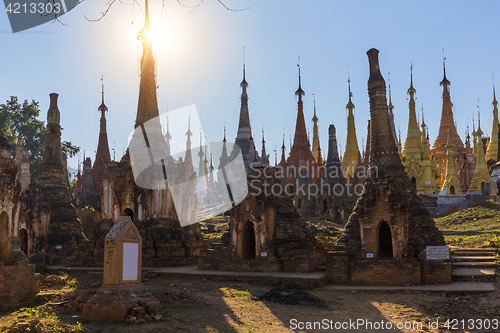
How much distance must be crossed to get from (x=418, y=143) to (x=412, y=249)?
78.5ft

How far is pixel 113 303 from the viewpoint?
9703mm

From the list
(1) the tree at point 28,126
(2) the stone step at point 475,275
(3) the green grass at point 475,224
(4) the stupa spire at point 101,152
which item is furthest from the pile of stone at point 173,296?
(1) the tree at point 28,126

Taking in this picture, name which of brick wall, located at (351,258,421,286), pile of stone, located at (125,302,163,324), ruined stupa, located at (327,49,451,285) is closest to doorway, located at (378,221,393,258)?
ruined stupa, located at (327,49,451,285)

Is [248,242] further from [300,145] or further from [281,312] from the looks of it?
[300,145]

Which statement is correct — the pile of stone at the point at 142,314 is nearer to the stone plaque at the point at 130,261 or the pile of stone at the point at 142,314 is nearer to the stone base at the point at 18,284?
the stone plaque at the point at 130,261

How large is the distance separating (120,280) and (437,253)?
29.7 feet

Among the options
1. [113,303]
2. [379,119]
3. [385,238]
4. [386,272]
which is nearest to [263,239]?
[385,238]

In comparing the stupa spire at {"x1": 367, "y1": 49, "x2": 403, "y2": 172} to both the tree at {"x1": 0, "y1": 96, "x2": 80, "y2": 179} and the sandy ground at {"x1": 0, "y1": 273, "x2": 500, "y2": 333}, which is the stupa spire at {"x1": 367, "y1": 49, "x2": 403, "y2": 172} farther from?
the tree at {"x1": 0, "y1": 96, "x2": 80, "y2": 179}

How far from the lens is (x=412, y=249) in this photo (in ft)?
49.1

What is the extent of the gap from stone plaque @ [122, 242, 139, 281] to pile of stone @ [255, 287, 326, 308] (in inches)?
141

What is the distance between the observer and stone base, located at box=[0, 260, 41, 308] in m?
12.3

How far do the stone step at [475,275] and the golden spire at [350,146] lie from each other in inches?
1085

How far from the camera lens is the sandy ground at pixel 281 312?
31.1 ft

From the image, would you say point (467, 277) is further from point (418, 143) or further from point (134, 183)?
point (418, 143)
